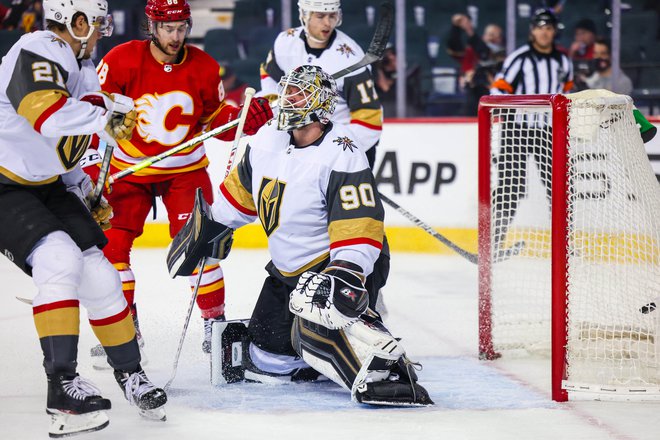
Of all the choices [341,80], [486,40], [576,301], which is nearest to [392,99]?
[486,40]

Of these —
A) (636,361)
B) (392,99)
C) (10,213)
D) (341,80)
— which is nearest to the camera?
(10,213)

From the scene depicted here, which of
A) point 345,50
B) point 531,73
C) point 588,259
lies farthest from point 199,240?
point 531,73

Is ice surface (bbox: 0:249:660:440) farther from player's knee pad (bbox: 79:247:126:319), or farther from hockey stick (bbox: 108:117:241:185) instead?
hockey stick (bbox: 108:117:241:185)

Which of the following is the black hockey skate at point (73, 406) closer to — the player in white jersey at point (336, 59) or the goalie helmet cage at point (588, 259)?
the goalie helmet cage at point (588, 259)

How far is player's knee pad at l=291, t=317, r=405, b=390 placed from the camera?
9.53 feet

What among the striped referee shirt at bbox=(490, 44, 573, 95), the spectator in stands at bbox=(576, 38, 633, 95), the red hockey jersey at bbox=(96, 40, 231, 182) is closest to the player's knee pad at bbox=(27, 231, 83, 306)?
the red hockey jersey at bbox=(96, 40, 231, 182)

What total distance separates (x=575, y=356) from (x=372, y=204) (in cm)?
85

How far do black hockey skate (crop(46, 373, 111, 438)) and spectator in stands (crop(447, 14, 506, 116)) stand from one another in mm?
3986

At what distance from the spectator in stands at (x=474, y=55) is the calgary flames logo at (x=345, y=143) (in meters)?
3.33

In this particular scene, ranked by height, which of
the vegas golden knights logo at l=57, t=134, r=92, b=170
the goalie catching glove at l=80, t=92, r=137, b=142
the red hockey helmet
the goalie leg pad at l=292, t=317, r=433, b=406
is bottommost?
the goalie leg pad at l=292, t=317, r=433, b=406

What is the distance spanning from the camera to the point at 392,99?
6.23m

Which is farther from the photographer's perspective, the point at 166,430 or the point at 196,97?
the point at 196,97

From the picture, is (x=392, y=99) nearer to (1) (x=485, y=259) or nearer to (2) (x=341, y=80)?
(2) (x=341, y=80)

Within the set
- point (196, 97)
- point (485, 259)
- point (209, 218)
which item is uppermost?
point (196, 97)
